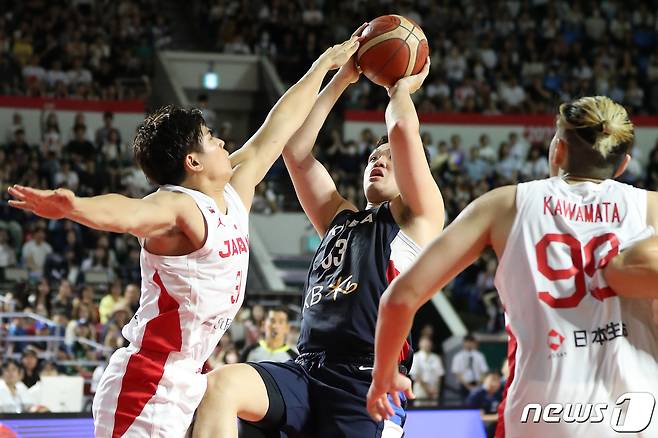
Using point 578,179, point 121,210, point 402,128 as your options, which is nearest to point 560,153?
point 578,179

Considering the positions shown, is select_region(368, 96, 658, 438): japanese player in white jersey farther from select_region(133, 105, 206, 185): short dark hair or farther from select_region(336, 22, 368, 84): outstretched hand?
select_region(336, 22, 368, 84): outstretched hand

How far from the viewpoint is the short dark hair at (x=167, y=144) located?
3896mm

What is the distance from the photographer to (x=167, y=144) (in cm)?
390

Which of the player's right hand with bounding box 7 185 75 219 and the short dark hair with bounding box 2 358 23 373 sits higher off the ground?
the player's right hand with bounding box 7 185 75 219

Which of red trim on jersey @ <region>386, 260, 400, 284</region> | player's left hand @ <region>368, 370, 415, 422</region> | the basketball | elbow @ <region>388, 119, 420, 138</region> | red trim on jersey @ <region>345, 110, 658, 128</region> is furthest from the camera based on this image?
red trim on jersey @ <region>345, 110, 658, 128</region>

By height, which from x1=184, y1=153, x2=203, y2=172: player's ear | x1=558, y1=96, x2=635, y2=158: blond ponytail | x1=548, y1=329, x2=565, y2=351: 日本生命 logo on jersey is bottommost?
x1=548, y1=329, x2=565, y2=351: 日本生命 logo on jersey

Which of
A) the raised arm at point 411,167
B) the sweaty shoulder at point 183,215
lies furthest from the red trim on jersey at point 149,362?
the raised arm at point 411,167

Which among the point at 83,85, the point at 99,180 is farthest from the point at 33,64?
the point at 99,180

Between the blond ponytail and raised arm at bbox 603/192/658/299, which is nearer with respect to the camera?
raised arm at bbox 603/192/658/299

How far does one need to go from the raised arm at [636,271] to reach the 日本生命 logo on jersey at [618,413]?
305 mm

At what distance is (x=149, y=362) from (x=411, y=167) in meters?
1.42

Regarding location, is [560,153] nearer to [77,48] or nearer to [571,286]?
[571,286]

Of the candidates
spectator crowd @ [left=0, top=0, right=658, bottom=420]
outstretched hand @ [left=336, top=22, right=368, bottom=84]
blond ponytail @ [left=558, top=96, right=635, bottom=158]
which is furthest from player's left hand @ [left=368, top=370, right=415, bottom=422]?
spectator crowd @ [left=0, top=0, right=658, bottom=420]

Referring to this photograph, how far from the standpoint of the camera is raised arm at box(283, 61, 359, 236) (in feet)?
16.4
